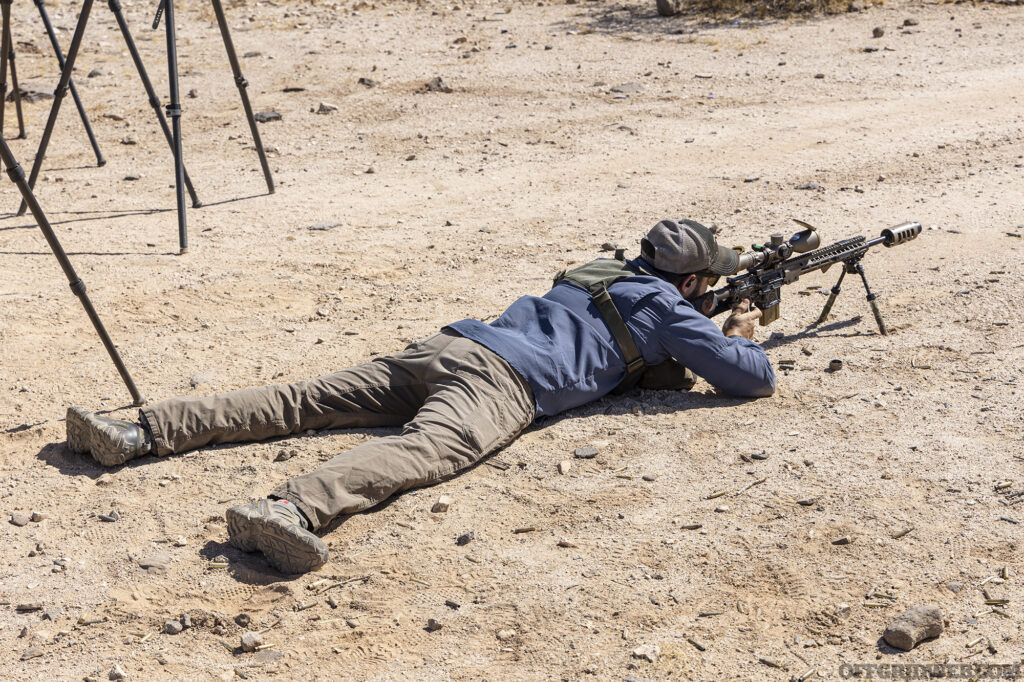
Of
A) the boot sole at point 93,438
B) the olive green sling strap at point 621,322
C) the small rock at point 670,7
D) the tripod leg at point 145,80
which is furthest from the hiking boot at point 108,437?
the small rock at point 670,7

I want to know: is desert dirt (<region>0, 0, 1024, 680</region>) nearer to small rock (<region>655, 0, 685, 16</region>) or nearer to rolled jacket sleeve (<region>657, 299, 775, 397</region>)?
rolled jacket sleeve (<region>657, 299, 775, 397</region>)

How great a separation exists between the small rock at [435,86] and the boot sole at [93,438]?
671 centimetres

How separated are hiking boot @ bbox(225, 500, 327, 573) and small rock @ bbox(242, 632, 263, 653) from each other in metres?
0.33

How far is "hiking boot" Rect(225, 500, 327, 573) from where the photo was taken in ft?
11.2

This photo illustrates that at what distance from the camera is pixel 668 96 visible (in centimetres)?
1002

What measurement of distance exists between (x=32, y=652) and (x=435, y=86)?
7.95 metres

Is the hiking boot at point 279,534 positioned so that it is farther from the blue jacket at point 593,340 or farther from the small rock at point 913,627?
the small rock at point 913,627

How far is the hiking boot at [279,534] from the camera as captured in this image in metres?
3.41

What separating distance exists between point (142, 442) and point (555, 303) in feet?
5.87

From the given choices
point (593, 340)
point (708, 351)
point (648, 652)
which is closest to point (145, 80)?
point (593, 340)

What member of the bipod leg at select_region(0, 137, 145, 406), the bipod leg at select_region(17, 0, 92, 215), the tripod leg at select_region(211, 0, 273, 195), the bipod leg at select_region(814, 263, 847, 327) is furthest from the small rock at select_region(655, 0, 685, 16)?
the bipod leg at select_region(0, 137, 145, 406)

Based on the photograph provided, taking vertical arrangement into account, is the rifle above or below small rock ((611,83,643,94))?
below

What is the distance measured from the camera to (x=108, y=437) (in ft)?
13.3

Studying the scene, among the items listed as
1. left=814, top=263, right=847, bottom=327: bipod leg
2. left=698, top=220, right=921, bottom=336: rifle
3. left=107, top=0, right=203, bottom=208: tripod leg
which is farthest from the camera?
left=107, top=0, right=203, bottom=208: tripod leg
